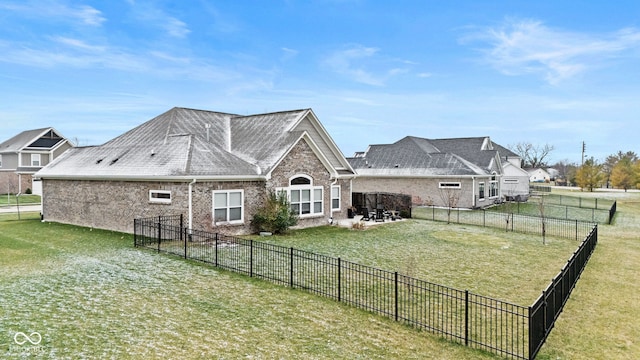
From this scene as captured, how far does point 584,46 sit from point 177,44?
24.5 m

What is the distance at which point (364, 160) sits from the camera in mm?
43969

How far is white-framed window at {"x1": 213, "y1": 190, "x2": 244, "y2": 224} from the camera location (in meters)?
19.6

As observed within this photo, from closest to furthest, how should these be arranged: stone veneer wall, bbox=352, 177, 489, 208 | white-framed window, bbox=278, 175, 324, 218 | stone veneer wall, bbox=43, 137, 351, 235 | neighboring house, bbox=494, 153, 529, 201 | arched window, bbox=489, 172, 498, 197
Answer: stone veneer wall, bbox=43, 137, 351, 235
white-framed window, bbox=278, 175, 324, 218
stone veneer wall, bbox=352, 177, 489, 208
arched window, bbox=489, 172, 498, 197
neighboring house, bbox=494, 153, 529, 201

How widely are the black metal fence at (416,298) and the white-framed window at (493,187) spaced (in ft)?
85.2

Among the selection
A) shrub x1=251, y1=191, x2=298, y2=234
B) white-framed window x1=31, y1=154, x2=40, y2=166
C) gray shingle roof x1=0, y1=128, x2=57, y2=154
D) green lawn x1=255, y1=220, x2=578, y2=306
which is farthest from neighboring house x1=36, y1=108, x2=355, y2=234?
gray shingle roof x1=0, y1=128, x2=57, y2=154

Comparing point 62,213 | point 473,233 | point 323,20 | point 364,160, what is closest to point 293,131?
point 323,20

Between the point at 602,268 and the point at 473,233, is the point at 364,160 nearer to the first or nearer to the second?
the point at 473,233

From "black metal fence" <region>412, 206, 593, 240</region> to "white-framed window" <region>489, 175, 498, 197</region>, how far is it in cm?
827

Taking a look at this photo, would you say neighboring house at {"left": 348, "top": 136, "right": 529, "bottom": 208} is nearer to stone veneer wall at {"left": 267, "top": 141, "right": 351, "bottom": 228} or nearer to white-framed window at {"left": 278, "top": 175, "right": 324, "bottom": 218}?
stone veneer wall at {"left": 267, "top": 141, "right": 351, "bottom": 228}

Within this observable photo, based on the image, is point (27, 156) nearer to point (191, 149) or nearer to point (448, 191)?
point (191, 149)

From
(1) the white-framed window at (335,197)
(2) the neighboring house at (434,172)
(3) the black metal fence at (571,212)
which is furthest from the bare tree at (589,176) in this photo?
(1) the white-framed window at (335,197)

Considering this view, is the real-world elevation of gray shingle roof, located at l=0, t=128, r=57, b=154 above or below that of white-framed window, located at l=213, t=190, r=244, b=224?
above

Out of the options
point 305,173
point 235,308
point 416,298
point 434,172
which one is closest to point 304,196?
point 305,173

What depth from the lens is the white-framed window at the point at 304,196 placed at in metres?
23.2
